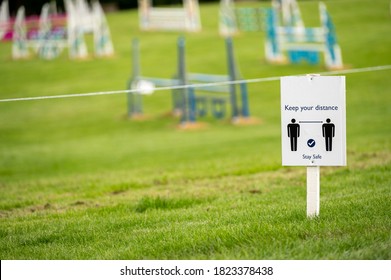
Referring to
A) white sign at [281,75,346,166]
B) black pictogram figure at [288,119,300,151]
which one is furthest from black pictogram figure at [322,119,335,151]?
black pictogram figure at [288,119,300,151]

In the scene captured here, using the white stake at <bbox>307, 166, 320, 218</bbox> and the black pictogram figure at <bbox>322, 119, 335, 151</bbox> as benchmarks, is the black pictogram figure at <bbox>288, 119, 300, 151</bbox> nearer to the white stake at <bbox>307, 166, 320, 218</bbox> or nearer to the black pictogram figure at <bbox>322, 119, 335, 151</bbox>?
the black pictogram figure at <bbox>322, 119, 335, 151</bbox>

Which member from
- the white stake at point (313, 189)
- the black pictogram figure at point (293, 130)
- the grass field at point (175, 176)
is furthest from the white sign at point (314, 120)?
the grass field at point (175, 176)

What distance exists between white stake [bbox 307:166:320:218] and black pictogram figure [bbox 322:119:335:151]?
0.21 metres

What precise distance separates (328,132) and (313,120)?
13 centimetres

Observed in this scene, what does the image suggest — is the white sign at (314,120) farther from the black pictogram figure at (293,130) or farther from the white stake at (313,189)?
the white stake at (313,189)

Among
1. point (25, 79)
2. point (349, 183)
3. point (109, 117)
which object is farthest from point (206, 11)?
point (349, 183)

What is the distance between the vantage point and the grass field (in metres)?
5.78

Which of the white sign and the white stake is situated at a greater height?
the white sign

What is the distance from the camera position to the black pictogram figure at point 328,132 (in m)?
5.71

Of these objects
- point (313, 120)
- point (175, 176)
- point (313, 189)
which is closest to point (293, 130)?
point (313, 120)

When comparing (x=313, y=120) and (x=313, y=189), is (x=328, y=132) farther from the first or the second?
(x=313, y=189)

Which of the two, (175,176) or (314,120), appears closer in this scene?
(314,120)

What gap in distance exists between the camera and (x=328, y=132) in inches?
225
